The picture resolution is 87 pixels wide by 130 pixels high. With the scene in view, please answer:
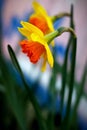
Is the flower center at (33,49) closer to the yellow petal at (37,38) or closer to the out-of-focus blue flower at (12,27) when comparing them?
the yellow petal at (37,38)

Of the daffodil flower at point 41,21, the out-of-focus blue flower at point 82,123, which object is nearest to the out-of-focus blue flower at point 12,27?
the out-of-focus blue flower at point 82,123

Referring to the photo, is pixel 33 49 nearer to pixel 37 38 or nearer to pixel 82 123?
pixel 37 38

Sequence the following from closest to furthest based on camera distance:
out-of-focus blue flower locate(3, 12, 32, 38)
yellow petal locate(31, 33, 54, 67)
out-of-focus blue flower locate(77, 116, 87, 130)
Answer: yellow petal locate(31, 33, 54, 67)
out-of-focus blue flower locate(77, 116, 87, 130)
out-of-focus blue flower locate(3, 12, 32, 38)

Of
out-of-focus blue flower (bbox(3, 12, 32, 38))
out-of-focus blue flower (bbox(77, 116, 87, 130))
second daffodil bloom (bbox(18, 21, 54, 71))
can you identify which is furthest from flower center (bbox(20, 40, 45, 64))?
out-of-focus blue flower (bbox(3, 12, 32, 38))

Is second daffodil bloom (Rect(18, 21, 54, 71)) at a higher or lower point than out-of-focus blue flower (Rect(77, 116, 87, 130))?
higher

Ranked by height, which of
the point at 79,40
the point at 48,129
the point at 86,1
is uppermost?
the point at 86,1

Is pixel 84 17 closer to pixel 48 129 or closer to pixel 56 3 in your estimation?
pixel 56 3

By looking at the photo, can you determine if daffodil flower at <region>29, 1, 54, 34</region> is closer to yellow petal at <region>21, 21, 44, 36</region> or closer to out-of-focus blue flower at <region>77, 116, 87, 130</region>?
yellow petal at <region>21, 21, 44, 36</region>

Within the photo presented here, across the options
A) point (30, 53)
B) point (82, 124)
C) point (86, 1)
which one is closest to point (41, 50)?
point (30, 53)

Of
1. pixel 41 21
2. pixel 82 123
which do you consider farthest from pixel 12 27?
pixel 41 21
